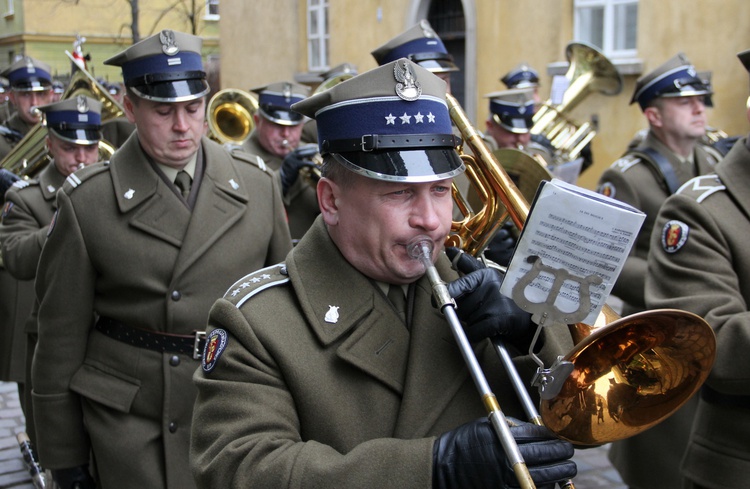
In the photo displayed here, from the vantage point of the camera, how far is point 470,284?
2287 millimetres

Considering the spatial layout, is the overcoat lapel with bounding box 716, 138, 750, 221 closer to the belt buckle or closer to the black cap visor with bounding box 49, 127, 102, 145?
the belt buckle

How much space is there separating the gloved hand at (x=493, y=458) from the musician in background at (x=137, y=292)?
1.94 metres

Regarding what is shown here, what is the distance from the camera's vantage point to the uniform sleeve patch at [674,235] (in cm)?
346

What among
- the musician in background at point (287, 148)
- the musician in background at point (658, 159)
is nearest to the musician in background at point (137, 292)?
the musician in background at point (658, 159)

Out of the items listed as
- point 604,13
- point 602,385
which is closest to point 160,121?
point 602,385

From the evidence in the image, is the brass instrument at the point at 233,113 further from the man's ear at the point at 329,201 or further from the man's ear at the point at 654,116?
the man's ear at the point at 329,201

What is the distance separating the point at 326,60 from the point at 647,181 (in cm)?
1530

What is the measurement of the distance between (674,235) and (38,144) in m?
5.89

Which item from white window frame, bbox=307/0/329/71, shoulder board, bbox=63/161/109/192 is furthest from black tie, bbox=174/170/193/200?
white window frame, bbox=307/0/329/71

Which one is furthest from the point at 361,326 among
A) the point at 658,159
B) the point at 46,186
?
the point at 46,186

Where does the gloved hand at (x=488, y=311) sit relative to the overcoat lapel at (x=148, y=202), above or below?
above

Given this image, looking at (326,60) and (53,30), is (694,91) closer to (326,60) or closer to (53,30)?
(326,60)

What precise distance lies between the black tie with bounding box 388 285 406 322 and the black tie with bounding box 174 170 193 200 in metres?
1.80

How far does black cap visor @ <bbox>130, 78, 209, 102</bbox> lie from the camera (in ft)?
13.1
